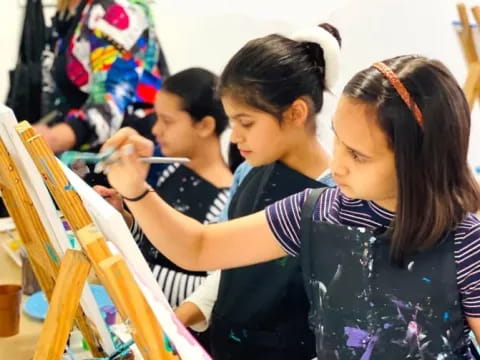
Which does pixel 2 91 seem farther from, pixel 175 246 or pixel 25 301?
pixel 175 246

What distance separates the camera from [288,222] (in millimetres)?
1118

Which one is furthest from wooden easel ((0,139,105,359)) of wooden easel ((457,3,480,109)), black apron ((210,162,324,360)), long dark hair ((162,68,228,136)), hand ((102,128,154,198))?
wooden easel ((457,3,480,109))

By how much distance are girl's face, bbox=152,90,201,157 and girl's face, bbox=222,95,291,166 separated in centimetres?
58

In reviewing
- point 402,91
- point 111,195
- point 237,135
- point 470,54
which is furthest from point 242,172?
point 470,54

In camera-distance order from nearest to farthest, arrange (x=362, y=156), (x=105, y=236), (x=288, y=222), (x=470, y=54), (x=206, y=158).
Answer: (x=105, y=236) < (x=362, y=156) < (x=288, y=222) < (x=206, y=158) < (x=470, y=54)

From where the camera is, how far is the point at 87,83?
2025 millimetres

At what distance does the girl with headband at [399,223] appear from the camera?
956 mm

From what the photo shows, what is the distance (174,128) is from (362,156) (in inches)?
42.0

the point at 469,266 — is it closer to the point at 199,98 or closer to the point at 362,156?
the point at 362,156

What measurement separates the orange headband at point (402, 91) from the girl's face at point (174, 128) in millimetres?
1015

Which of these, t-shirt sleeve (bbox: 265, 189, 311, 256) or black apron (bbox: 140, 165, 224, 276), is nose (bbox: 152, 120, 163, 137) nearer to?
black apron (bbox: 140, 165, 224, 276)

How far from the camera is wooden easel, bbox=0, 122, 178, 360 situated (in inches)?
28.6

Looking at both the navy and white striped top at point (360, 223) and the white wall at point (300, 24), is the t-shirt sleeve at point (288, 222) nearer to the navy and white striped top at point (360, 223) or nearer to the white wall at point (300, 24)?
Result: the navy and white striped top at point (360, 223)

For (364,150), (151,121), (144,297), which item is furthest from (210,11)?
(144,297)
